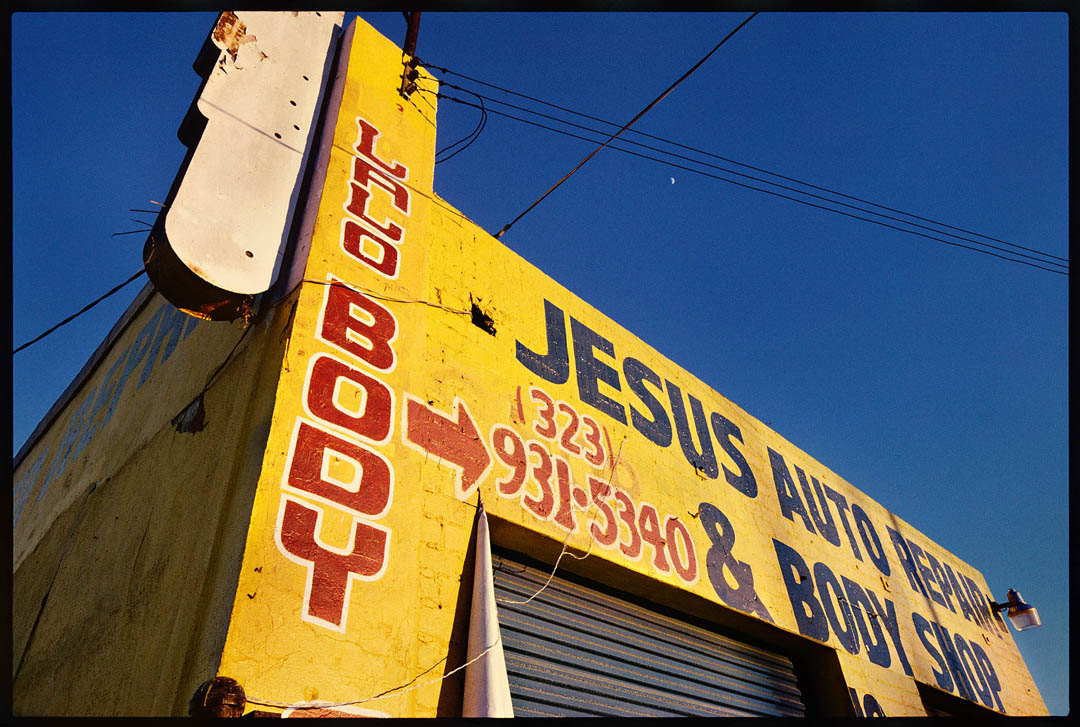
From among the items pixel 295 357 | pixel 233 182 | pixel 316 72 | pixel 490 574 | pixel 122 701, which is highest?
pixel 316 72

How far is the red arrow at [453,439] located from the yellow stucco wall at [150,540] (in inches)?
38.6

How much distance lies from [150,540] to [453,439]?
2036 millimetres

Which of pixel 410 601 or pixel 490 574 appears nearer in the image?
pixel 410 601

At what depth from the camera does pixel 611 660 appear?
5332 mm

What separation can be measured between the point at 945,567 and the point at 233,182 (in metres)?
13.7

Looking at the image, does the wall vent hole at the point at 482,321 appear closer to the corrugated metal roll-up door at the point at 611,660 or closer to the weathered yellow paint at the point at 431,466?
the weathered yellow paint at the point at 431,466

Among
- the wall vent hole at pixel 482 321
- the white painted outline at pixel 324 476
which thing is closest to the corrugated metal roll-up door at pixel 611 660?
the white painted outline at pixel 324 476

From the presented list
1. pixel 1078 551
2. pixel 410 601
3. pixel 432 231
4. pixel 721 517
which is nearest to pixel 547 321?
pixel 432 231

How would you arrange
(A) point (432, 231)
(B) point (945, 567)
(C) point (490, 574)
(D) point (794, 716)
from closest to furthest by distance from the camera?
(C) point (490, 574), (A) point (432, 231), (D) point (794, 716), (B) point (945, 567)

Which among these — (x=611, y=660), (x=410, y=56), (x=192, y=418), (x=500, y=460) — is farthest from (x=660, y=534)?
(x=410, y=56)

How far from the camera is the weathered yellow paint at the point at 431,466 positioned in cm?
358

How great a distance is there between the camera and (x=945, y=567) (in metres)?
13.0

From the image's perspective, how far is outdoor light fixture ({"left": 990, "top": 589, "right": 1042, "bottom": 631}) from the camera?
45.0 ft

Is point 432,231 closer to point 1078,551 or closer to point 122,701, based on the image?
point 122,701
